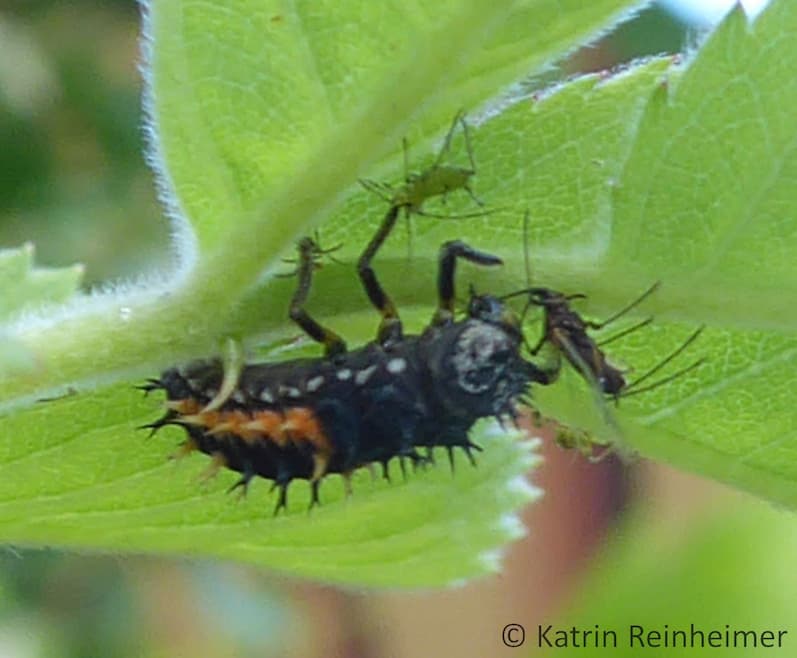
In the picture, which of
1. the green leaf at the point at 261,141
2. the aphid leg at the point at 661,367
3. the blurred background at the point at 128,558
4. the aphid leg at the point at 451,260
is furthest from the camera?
the blurred background at the point at 128,558

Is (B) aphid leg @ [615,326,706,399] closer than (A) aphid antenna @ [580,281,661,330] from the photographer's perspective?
No

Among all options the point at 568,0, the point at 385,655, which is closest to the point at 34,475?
the point at 568,0

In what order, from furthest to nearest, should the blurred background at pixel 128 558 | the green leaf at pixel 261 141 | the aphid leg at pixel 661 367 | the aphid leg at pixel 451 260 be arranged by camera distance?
the blurred background at pixel 128 558
the aphid leg at pixel 661 367
the aphid leg at pixel 451 260
the green leaf at pixel 261 141

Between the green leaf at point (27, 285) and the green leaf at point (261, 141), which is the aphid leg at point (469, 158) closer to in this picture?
the green leaf at point (261, 141)

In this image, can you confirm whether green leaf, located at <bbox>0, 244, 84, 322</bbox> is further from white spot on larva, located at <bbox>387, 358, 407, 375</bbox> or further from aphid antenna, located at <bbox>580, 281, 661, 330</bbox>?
aphid antenna, located at <bbox>580, 281, 661, 330</bbox>

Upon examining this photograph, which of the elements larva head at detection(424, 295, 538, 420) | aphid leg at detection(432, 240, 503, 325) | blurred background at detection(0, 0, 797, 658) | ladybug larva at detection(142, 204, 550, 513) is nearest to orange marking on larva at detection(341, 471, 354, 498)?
ladybug larva at detection(142, 204, 550, 513)

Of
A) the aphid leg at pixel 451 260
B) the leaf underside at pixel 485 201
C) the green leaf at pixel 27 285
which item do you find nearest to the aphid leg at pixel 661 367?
the leaf underside at pixel 485 201

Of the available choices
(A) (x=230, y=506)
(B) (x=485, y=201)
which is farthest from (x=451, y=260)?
(A) (x=230, y=506)
